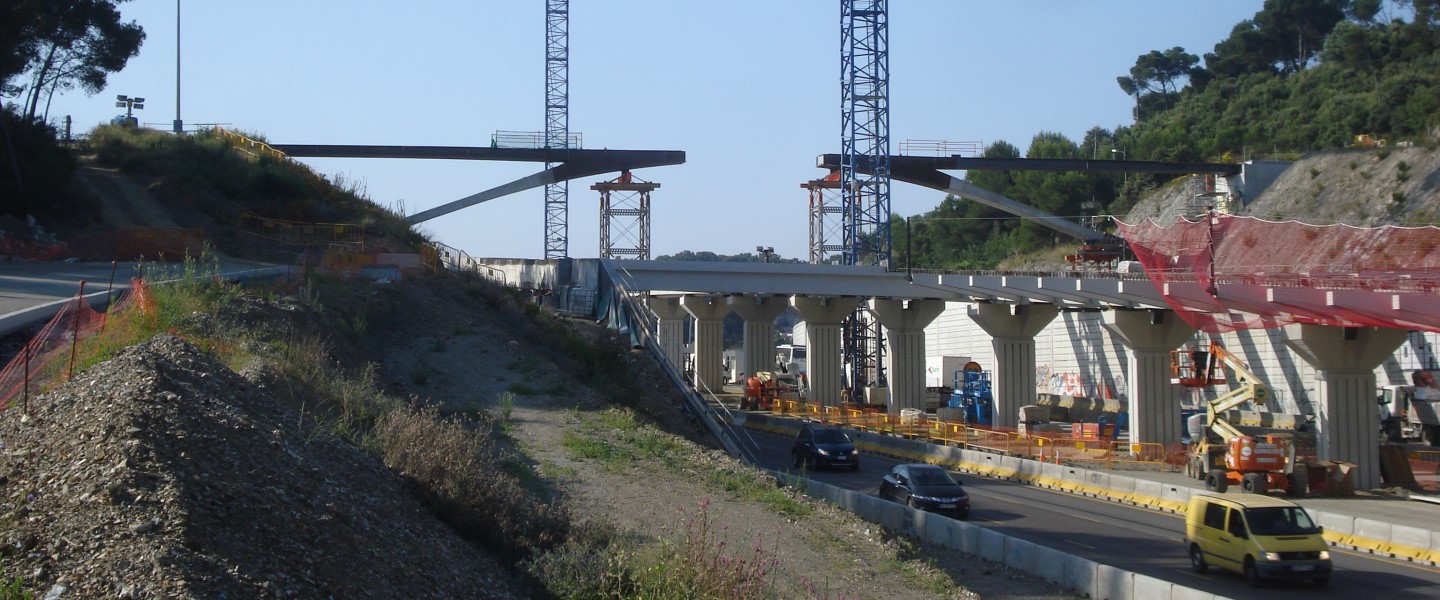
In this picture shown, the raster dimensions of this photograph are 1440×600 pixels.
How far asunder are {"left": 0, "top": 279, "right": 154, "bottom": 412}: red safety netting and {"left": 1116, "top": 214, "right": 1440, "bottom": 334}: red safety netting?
27.1 m

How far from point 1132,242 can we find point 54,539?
37.5 meters

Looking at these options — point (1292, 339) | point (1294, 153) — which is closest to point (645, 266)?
point (1292, 339)

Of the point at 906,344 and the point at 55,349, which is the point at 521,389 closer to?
the point at 55,349

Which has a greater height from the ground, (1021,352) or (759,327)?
(759,327)

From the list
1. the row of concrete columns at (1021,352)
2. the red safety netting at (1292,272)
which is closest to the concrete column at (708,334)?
the row of concrete columns at (1021,352)

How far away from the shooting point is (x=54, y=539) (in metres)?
8.09

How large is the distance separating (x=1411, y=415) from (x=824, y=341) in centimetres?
2726

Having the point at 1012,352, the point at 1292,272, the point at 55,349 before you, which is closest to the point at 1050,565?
the point at 55,349

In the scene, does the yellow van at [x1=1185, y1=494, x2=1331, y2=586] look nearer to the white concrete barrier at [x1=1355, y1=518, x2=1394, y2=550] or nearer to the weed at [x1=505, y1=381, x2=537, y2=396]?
the white concrete barrier at [x1=1355, y1=518, x2=1394, y2=550]

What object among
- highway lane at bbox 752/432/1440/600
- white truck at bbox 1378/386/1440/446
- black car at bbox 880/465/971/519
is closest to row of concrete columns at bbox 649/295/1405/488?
white truck at bbox 1378/386/1440/446

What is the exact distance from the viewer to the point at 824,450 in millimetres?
32906

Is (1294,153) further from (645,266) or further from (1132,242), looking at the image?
(645,266)

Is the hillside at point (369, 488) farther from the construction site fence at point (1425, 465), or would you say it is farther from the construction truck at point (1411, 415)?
the construction truck at point (1411, 415)

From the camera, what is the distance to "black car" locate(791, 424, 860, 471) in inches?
1292
